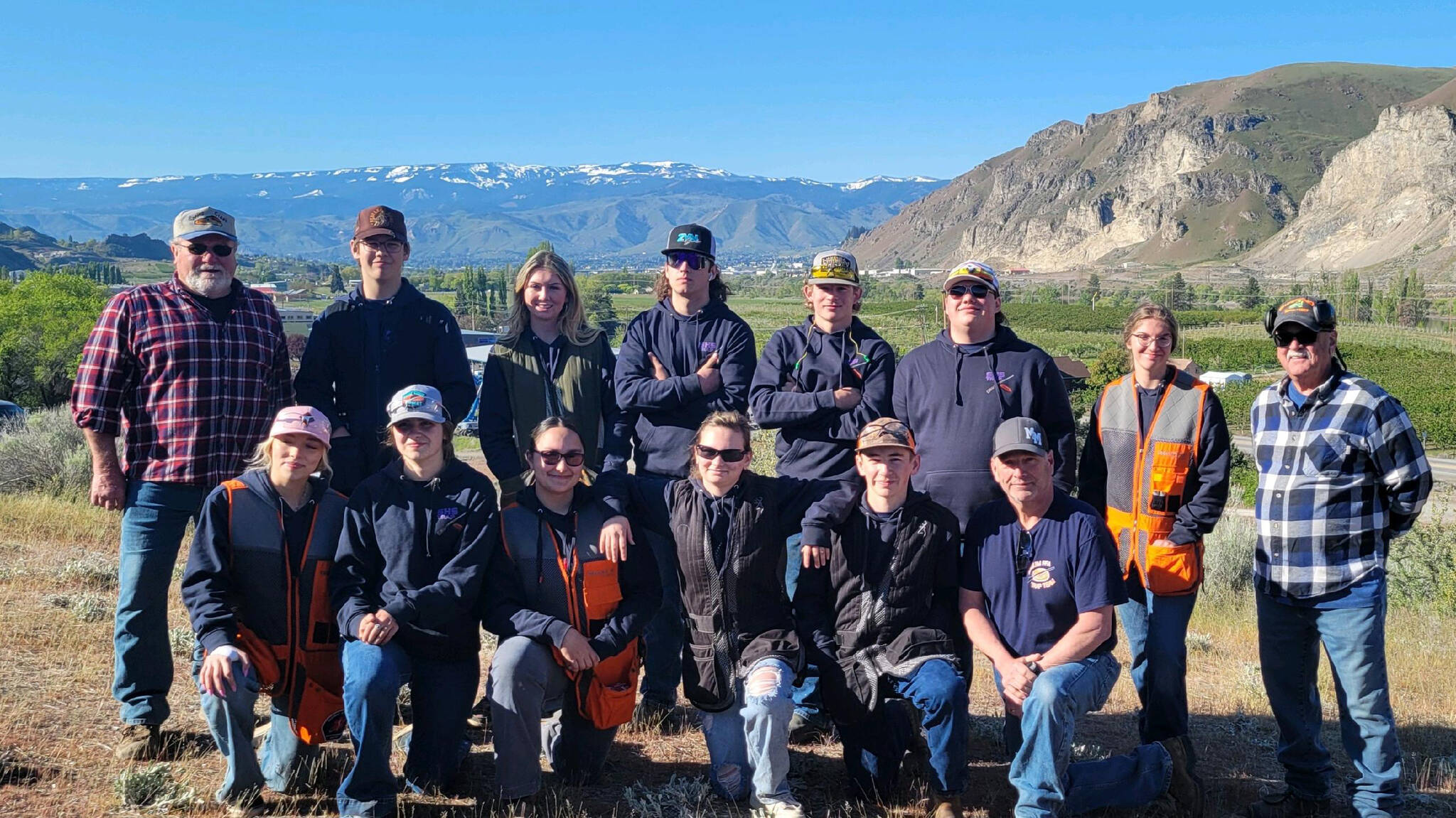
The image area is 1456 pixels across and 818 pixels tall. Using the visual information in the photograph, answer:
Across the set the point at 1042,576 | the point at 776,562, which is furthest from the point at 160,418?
the point at 1042,576

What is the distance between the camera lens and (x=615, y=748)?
5211 mm

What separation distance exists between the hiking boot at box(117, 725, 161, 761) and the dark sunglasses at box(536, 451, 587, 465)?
86.3 inches

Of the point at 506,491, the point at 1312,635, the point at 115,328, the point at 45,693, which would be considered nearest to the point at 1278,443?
the point at 1312,635

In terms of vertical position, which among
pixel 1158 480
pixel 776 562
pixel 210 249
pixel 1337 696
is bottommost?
pixel 1337 696

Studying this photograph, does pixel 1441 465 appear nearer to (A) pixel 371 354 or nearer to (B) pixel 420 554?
(A) pixel 371 354

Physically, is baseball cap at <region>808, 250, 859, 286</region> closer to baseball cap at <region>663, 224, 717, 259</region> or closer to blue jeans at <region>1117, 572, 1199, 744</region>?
baseball cap at <region>663, 224, 717, 259</region>

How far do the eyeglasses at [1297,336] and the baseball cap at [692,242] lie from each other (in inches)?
106

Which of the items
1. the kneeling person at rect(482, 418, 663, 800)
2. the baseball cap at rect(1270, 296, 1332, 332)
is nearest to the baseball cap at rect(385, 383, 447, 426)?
the kneeling person at rect(482, 418, 663, 800)

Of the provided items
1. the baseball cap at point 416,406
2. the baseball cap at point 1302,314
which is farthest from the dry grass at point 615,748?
the baseball cap at point 1302,314

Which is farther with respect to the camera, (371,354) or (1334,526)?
(371,354)

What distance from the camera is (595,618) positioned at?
14.9 ft

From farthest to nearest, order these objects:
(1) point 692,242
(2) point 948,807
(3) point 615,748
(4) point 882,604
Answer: (1) point 692,242 < (3) point 615,748 < (4) point 882,604 < (2) point 948,807

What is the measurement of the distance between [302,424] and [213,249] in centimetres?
123

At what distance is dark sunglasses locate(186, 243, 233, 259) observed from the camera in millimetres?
4879
